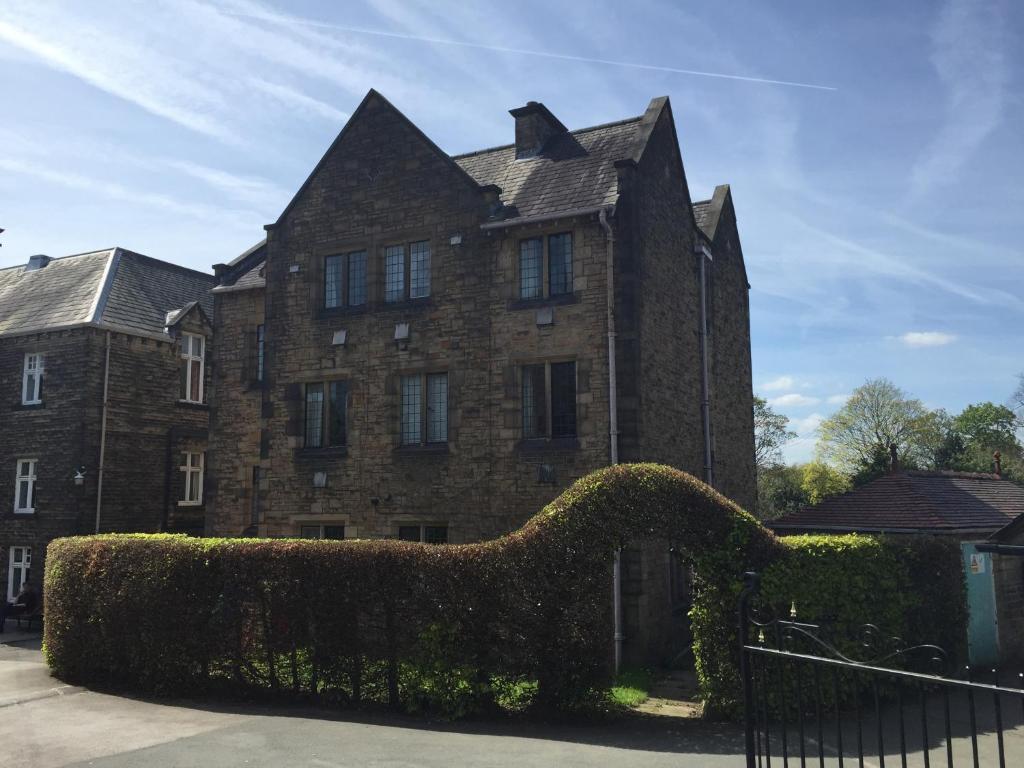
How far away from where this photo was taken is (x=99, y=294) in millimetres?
27844

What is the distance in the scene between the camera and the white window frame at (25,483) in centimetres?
2675

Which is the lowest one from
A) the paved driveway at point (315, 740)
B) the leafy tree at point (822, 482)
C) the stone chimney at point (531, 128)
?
the paved driveway at point (315, 740)

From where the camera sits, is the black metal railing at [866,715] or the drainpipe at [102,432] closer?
the black metal railing at [866,715]

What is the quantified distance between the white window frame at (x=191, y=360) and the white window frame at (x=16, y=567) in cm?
712

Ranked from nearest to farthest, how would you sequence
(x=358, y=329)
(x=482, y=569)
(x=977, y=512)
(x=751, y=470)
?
(x=482, y=569) < (x=977, y=512) < (x=358, y=329) < (x=751, y=470)

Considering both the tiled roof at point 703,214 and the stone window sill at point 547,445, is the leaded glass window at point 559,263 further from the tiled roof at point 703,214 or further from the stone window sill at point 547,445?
the tiled roof at point 703,214

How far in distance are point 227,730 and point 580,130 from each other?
16.4 m

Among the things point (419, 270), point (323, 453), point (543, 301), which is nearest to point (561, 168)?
point (543, 301)

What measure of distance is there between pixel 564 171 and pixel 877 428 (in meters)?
47.8

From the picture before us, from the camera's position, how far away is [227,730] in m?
11.4

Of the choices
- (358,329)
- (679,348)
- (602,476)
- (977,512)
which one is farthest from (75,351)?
(977,512)

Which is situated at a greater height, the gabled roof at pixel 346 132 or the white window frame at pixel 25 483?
the gabled roof at pixel 346 132

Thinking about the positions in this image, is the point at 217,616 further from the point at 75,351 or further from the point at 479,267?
the point at 75,351

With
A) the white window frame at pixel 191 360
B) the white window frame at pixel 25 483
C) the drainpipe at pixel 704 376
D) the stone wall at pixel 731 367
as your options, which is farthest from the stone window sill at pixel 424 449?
the white window frame at pixel 25 483
